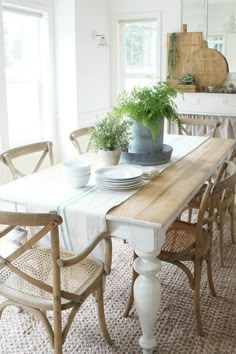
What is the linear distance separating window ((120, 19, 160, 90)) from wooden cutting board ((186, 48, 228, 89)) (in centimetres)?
47

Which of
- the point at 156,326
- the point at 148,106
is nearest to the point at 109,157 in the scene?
the point at 148,106

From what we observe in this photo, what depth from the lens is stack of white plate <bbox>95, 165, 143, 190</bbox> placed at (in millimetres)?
2111

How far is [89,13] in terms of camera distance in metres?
4.90

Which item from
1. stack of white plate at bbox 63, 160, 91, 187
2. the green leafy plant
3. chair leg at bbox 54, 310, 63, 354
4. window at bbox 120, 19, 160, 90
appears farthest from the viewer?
window at bbox 120, 19, 160, 90

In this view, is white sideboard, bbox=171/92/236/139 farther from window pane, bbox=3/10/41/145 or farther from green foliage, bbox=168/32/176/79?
window pane, bbox=3/10/41/145

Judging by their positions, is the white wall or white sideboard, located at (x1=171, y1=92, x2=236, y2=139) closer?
the white wall

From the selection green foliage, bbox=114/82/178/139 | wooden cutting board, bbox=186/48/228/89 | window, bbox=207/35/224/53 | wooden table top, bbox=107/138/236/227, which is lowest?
wooden table top, bbox=107/138/236/227

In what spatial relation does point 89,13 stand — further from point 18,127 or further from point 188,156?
point 188,156

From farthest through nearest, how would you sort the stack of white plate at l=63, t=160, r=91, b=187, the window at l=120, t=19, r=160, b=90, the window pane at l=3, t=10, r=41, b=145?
the window at l=120, t=19, r=160, b=90 < the window pane at l=3, t=10, r=41, b=145 < the stack of white plate at l=63, t=160, r=91, b=187

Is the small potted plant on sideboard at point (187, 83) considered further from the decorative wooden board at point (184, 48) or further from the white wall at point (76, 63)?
the white wall at point (76, 63)

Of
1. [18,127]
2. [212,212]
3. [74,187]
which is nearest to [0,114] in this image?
[18,127]

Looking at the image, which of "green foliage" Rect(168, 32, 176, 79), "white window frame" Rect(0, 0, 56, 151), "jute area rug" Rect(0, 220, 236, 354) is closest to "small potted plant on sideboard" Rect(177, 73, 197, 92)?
"green foliage" Rect(168, 32, 176, 79)

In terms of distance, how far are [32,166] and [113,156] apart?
7.65ft

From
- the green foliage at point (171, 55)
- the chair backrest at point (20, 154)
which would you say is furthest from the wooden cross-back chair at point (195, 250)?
the green foliage at point (171, 55)
